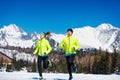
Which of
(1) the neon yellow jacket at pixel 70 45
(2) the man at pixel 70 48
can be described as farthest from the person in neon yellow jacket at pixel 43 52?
(1) the neon yellow jacket at pixel 70 45

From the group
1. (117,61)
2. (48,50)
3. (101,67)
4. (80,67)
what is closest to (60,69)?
(80,67)

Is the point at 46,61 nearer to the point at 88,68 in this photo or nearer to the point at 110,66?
the point at 110,66

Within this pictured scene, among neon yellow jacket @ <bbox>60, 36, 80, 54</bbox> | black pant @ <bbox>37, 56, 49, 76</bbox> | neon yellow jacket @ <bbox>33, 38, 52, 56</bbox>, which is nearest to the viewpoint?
neon yellow jacket @ <bbox>60, 36, 80, 54</bbox>

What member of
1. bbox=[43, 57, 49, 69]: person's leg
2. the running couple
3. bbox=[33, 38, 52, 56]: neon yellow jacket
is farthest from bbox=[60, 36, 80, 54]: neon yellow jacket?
bbox=[43, 57, 49, 69]: person's leg

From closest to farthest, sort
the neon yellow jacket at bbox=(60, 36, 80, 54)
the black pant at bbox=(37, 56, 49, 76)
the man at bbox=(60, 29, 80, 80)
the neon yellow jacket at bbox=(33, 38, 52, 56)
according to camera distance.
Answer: the man at bbox=(60, 29, 80, 80)
the neon yellow jacket at bbox=(60, 36, 80, 54)
the black pant at bbox=(37, 56, 49, 76)
the neon yellow jacket at bbox=(33, 38, 52, 56)

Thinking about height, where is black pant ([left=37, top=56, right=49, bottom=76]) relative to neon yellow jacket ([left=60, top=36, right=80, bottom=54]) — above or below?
below

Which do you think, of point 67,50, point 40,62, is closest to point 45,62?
point 40,62

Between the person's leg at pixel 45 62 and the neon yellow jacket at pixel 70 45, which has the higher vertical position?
the neon yellow jacket at pixel 70 45

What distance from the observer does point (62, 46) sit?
17.6m

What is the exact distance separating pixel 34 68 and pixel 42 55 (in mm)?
176657

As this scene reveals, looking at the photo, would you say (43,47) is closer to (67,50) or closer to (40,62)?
(40,62)

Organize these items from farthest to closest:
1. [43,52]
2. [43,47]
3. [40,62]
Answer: [43,47] < [43,52] < [40,62]

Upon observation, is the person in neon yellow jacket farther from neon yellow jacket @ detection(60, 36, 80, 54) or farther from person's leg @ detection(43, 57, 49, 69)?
neon yellow jacket @ detection(60, 36, 80, 54)

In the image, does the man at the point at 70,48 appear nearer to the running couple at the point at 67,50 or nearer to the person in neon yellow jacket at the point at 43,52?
the running couple at the point at 67,50
